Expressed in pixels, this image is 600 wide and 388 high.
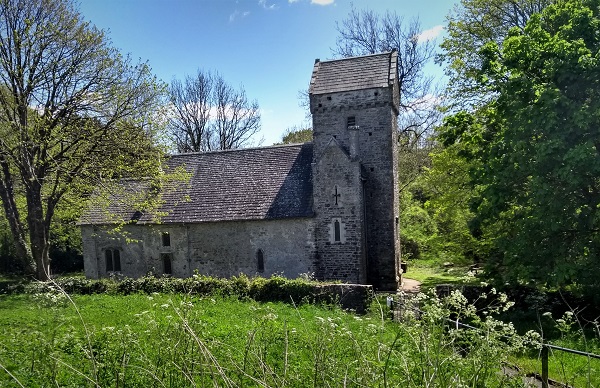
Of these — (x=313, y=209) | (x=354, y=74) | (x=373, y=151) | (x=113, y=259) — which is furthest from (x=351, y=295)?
(x=113, y=259)

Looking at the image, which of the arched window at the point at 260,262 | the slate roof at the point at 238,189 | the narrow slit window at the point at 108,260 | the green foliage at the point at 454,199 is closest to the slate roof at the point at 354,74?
the slate roof at the point at 238,189

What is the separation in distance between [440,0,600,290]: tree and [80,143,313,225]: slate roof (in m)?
9.37

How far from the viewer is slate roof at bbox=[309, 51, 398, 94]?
2025 cm

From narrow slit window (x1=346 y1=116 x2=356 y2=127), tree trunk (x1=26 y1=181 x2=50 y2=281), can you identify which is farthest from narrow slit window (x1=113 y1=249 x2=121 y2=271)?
narrow slit window (x1=346 y1=116 x2=356 y2=127)

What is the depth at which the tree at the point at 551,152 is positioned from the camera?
10.7m

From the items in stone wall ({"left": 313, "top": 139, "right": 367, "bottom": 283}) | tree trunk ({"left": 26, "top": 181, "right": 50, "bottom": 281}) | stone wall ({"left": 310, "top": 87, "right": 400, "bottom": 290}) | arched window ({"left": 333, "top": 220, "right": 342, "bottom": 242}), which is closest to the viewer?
tree trunk ({"left": 26, "top": 181, "right": 50, "bottom": 281})

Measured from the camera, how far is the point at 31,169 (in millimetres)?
16719

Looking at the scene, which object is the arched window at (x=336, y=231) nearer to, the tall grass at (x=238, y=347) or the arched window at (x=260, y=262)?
the arched window at (x=260, y=262)

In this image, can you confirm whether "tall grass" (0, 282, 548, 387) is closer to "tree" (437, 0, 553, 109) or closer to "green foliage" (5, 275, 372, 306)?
"green foliage" (5, 275, 372, 306)

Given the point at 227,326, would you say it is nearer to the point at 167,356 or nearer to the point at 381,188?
the point at 167,356

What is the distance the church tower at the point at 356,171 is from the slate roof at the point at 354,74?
4 centimetres

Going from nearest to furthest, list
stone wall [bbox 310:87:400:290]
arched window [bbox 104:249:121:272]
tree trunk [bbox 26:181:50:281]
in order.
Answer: tree trunk [bbox 26:181:50:281] < stone wall [bbox 310:87:400:290] < arched window [bbox 104:249:121:272]

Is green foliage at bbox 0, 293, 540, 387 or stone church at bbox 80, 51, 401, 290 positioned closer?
green foliage at bbox 0, 293, 540, 387

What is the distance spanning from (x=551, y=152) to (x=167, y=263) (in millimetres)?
17971
